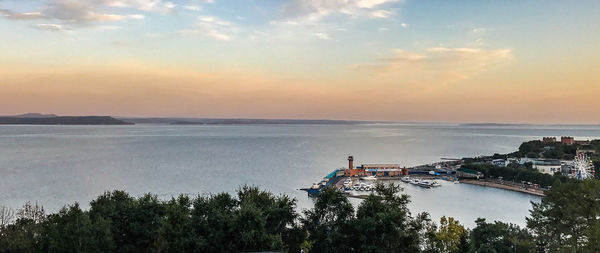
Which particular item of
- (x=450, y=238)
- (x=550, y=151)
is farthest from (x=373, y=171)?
(x=450, y=238)

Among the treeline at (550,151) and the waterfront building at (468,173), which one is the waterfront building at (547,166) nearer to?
the waterfront building at (468,173)

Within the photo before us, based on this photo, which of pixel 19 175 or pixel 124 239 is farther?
pixel 19 175

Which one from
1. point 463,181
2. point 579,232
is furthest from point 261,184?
point 579,232

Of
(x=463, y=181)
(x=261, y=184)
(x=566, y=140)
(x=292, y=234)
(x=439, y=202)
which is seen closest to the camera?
(x=292, y=234)

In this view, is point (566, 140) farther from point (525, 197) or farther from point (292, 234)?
point (292, 234)

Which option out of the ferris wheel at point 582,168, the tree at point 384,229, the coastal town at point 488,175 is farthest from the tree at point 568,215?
the ferris wheel at point 582,168

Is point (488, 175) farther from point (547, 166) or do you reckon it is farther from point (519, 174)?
point (547, 166)

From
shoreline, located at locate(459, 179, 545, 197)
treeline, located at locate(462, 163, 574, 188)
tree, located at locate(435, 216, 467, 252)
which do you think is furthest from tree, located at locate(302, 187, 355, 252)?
treeline, located at locate(462, 163, 574, 188)
